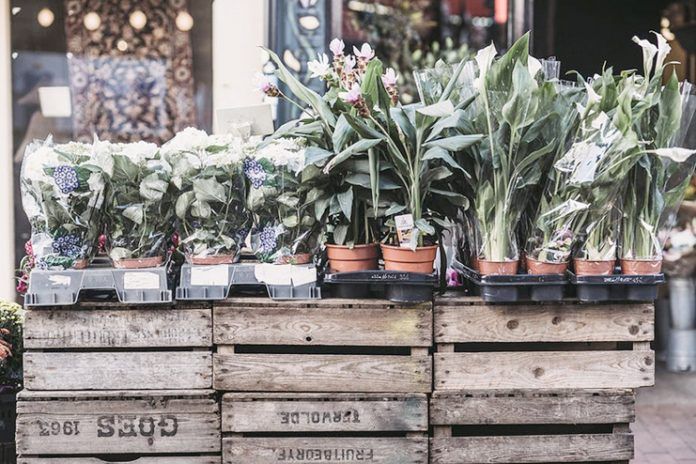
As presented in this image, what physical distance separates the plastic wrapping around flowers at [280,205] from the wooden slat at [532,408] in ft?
2.48

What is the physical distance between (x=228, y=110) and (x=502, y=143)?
1.16 m

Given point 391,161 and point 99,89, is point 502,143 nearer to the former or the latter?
point 391,161

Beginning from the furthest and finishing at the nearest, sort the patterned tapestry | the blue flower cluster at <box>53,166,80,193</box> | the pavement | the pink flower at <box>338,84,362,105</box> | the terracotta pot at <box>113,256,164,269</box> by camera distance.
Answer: the patterned tapestry
the pavement
the terracotta pot at <box>113,256,164,269</box>
the blue flower cluster at <box>53,166,80,193</box>
the pink flower at <box>338,84,362,105</box>

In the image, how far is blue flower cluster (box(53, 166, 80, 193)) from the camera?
2.87 meters

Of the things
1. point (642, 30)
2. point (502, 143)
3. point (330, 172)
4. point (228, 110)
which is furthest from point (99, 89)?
point (642, 30)

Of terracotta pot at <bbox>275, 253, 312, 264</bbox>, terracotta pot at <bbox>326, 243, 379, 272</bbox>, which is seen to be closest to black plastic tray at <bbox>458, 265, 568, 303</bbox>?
terracotta pot at <bbox>326, 243, 379, 272</bbox>

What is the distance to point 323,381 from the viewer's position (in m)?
3.00

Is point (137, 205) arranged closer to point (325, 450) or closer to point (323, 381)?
point (323, 381)

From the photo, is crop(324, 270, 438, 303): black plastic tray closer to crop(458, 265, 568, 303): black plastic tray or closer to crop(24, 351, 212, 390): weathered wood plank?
crop(458, 265, 568, 303): black plastic tray

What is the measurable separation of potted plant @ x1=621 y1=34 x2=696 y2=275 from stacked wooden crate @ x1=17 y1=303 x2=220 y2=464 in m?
1.57

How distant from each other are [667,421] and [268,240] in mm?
3720

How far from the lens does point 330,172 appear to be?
3.00m

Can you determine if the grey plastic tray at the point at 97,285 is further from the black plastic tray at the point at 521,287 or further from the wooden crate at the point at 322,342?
the black plastic tray at the point at 521,287

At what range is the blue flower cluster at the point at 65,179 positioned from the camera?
2869mm
